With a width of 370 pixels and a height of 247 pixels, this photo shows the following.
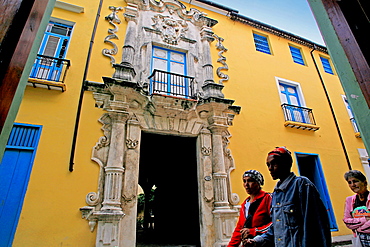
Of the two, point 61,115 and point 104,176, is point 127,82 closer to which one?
point 61,115

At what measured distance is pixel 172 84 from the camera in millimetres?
6258

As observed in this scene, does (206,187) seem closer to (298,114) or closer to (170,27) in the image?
(298,114)

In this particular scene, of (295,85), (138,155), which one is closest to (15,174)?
(138,155)

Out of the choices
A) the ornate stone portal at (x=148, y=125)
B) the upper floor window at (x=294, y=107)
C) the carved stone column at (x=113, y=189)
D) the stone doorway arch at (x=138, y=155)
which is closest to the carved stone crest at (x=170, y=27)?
the ornate stone portal at (x=148, y=125)

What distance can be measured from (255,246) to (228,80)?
6164 mm

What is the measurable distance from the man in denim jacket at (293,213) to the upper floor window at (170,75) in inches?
165

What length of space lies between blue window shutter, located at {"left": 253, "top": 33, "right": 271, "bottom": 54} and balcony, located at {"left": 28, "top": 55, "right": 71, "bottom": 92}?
7499mm

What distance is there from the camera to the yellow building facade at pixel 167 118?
434 centimetres

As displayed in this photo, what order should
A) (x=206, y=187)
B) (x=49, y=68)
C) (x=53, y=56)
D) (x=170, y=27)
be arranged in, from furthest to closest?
1. (x=170, y=27)
2. (x=53, y=56)
3. (x=206, y=187)
4. (x=49, y=68)

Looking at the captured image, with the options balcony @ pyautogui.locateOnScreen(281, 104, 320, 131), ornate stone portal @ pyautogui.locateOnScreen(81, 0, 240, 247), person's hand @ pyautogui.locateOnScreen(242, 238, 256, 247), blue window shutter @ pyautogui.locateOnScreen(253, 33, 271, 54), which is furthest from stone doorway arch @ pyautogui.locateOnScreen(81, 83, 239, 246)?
blue window shutter @ pyautogui.locateOnScreen(253, 33, 271, 54)

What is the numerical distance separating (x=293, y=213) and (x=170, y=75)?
546cm

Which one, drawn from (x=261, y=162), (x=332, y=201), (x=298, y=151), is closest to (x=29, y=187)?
(x=261, y=162)

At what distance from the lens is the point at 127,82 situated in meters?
5.28

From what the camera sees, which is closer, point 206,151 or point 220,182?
point 220,182
